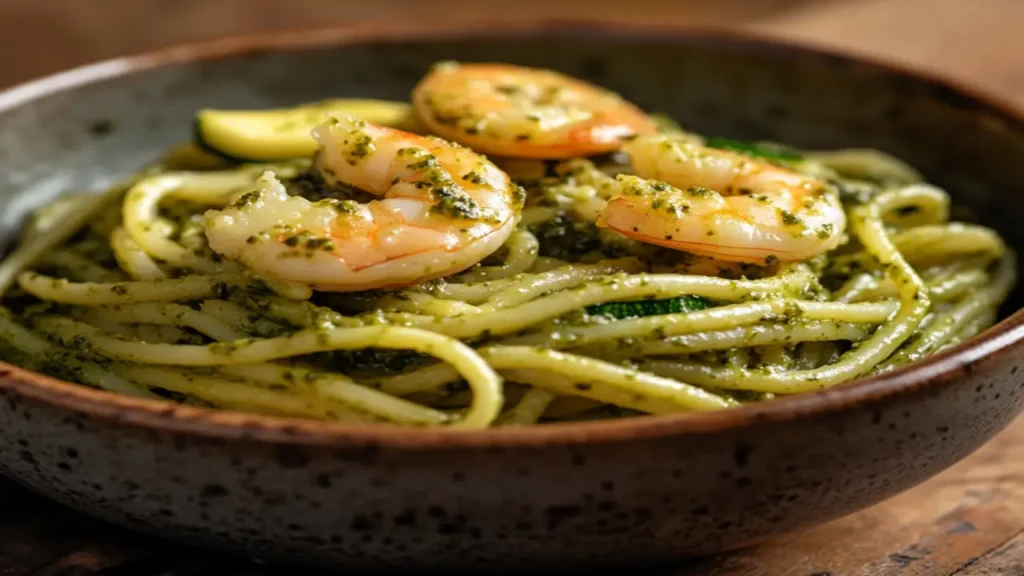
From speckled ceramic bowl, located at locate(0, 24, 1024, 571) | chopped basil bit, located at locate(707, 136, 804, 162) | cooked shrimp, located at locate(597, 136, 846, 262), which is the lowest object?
speckled ceramic bowl, located at locate(0, 24, 1024, 571)

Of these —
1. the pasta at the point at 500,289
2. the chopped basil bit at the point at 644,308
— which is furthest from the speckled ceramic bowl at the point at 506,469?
the chopped basil bit at the point at 644,308

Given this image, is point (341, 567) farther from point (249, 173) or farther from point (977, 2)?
point (977, 2)

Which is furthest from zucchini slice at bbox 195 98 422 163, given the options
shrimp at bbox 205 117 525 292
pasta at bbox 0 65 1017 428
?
shrimp at bbox 205 117 525 292

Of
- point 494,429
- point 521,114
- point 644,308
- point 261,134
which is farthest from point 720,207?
point 261,134

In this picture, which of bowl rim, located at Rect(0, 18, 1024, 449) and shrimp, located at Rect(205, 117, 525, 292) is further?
shrimp, located at Rect(205, 117, 525, 292)

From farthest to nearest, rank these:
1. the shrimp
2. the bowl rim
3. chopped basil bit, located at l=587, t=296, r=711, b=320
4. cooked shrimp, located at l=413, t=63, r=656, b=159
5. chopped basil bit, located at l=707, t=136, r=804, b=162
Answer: chopped basil bit, located at l=707, t=136, r=804, b=162, cooked shrimp, located at l=413, t=63, r=656, b=159, chopped basil bit, located at l=587, t=296, r=711, b=320, the shrimp, the bowl rim

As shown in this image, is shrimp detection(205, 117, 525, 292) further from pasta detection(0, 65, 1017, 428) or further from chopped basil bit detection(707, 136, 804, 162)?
chopped basil bit detection(707, 136, 804, 162)

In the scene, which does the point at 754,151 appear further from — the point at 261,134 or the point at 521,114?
the point at 261,134

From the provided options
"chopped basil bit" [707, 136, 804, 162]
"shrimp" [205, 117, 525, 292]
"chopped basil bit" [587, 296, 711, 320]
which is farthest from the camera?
"chopped basil bit" [707, 136, 804, 162]

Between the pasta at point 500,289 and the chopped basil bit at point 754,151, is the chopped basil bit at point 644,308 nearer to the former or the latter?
the pasta at point 500,289
